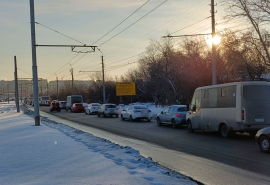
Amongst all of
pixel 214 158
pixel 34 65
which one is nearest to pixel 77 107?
pixel 34 65

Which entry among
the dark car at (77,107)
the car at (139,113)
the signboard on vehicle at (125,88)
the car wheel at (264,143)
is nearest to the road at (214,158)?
the car wheel at (264,143)

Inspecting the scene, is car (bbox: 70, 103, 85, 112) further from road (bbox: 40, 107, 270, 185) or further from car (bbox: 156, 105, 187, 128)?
road (bbox: 40, 107, 270, 185)

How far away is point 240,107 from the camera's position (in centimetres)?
1443

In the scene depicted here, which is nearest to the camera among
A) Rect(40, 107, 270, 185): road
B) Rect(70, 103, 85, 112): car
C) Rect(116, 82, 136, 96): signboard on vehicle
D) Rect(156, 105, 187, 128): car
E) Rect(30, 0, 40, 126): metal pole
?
Rect(40, 107, 270, 185): road

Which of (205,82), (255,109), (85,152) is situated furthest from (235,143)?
(205,82)

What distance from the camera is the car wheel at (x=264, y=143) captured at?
10.8 m

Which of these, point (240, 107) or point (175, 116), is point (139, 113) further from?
point (240, 107)

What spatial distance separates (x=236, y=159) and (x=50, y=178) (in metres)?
5.76

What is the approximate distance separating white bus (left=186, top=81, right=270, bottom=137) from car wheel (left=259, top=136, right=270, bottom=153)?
3301mm

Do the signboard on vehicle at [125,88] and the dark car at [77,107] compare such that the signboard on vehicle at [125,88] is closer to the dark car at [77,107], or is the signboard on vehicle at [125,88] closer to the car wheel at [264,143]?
the dark car at [77,107]

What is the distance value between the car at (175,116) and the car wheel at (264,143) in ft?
34.1

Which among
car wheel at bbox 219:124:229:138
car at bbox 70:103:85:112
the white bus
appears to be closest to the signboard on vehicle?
car at bbox 70:103:85:112

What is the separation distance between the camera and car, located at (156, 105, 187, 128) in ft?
70.7

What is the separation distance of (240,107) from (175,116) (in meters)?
7.61
